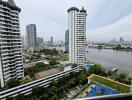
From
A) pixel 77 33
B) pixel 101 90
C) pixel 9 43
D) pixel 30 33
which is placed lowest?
pixel 101 90

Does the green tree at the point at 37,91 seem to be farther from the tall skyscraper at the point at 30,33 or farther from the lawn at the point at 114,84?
the tall skyscraper at the point at 30,33

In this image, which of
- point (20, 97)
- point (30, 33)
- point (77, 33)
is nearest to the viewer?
point (20, 97)

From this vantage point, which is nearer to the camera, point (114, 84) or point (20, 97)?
point (20, 97)

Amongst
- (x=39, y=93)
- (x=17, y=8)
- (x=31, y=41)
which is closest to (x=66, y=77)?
(x=39, y=93)

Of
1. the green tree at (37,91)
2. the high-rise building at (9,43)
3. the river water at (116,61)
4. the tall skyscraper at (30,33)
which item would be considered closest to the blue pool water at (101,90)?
the green tree at (37,91)

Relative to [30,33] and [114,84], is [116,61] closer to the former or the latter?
[114,84]

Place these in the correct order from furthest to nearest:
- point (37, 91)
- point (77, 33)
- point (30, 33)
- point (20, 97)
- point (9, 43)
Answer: point (30, 33), point (77, 33), point (9, 43), point (37, 91), point (20, 97)

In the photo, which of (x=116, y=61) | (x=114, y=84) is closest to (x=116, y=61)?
(x=116, y=61)
